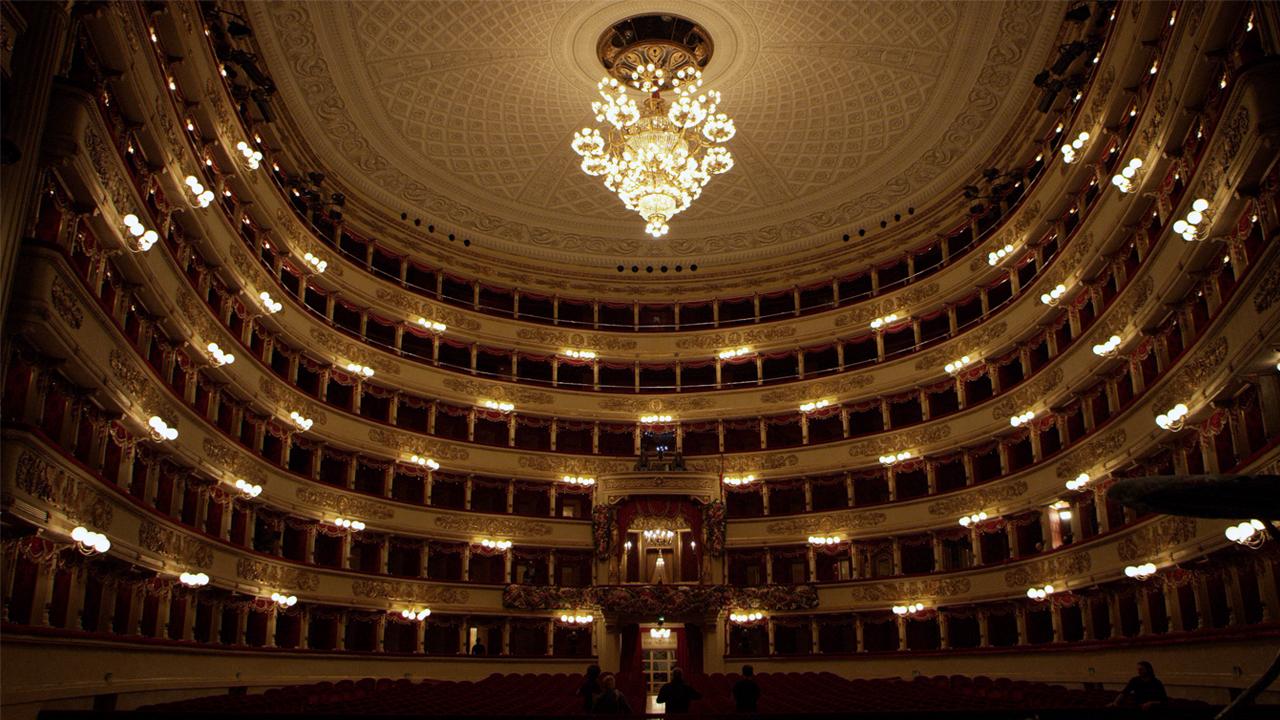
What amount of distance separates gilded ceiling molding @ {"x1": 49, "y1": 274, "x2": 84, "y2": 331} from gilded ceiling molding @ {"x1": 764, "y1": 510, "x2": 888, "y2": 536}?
968 inches

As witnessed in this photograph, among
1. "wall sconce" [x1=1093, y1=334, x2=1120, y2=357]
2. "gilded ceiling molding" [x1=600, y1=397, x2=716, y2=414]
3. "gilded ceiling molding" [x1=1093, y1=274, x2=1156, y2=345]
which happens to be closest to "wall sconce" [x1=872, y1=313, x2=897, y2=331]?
"gilded ceiling molding" [x1=600, y1=397, x2=716, y2=414]

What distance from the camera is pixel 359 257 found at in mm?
34781

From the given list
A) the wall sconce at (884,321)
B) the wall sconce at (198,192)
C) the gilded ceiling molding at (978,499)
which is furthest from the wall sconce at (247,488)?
the wall sconce at (884,321)

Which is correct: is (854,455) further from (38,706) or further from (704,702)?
(38,706)

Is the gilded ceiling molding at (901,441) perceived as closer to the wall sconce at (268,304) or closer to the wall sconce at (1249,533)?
the wall sconce at (1249,533)

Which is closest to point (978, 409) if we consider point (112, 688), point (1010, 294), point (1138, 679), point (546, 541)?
point (1010, 294)

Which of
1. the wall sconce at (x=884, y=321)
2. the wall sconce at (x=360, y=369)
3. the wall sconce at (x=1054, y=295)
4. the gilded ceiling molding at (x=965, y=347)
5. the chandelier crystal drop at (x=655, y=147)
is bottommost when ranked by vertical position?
the wall sconce at (x=360, y=369)

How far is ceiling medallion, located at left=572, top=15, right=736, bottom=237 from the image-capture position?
2528cm

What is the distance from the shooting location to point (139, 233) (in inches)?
639

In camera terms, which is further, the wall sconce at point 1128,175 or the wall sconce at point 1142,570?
the wall sconce at point 1142,570

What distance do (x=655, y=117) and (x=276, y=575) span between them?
1601cm

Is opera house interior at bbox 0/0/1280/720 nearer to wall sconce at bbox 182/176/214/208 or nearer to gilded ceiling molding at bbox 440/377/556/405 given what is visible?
wall sconce at bbox 182/176/214/208

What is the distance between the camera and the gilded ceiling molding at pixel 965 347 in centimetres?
3016

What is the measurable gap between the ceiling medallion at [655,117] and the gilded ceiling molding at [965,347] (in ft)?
33.5
